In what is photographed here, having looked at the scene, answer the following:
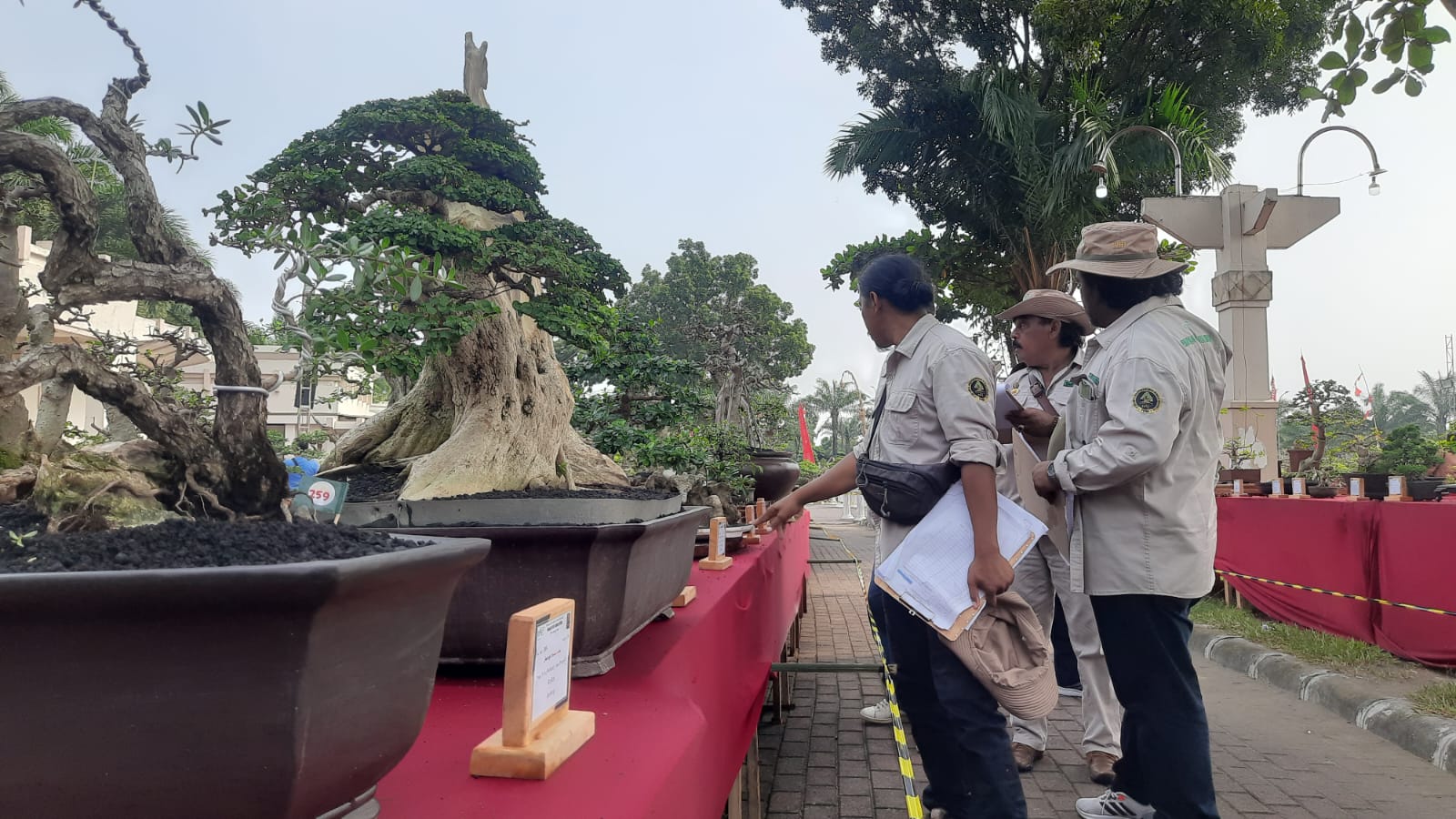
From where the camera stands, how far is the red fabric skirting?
12.6 feet

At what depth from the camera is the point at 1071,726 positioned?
3.96 m

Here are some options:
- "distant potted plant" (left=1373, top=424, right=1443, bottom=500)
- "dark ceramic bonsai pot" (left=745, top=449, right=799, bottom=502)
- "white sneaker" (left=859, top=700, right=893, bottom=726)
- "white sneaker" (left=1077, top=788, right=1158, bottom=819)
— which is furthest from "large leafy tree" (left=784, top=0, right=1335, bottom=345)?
"white sneaker" (left=1077, top=788, right=1158, bottom=819)

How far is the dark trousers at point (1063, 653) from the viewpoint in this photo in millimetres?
3707

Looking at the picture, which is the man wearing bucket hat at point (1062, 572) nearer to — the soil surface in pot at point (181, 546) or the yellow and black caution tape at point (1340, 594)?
the yellow and black caution tape at point (1340, 594)

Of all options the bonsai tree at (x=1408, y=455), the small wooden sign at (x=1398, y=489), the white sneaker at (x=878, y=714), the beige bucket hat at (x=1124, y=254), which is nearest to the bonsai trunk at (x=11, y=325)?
the beige bucket hat at (x=1124, y=254)

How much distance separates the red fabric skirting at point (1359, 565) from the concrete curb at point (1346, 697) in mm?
372

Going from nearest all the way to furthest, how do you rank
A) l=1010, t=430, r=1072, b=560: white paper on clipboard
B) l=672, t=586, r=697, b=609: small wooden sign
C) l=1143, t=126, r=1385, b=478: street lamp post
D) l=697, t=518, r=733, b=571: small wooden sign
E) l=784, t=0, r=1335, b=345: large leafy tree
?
l=672, t=586, r=697, b=609: small wooden sign, l=697, t=518, r=733, b=571: small wooden sign, l=1010, t=430, r=1072, b=560: white paper on clipboard, l=1143, t=126, r=1385, b=478: street lamp post, l=784, t=0, r=1335, b=345: large leafy tree

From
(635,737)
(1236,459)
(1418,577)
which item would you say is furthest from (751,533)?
(1236,459)

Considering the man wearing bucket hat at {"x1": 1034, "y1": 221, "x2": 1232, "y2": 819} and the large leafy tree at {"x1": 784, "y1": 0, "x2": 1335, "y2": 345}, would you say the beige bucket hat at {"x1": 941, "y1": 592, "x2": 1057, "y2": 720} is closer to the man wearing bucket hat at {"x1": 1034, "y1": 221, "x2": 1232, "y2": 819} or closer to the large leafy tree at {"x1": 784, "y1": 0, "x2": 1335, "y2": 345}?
the man wearing bucket hat at {"x1": 1034, "y1": 221, "x2": 1232, "y2": 819}

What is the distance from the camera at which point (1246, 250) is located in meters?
8.78

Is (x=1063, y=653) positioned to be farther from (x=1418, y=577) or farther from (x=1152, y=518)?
(x=1152, y=518)

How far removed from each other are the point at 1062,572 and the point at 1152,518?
1208 millimetres

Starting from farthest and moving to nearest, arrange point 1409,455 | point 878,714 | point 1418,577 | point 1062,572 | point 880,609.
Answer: point 1409,455
point 878,714
point 1418,577
point 1062,572
point 880,609

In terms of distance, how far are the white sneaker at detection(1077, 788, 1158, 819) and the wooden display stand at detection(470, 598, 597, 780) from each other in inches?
91.3
